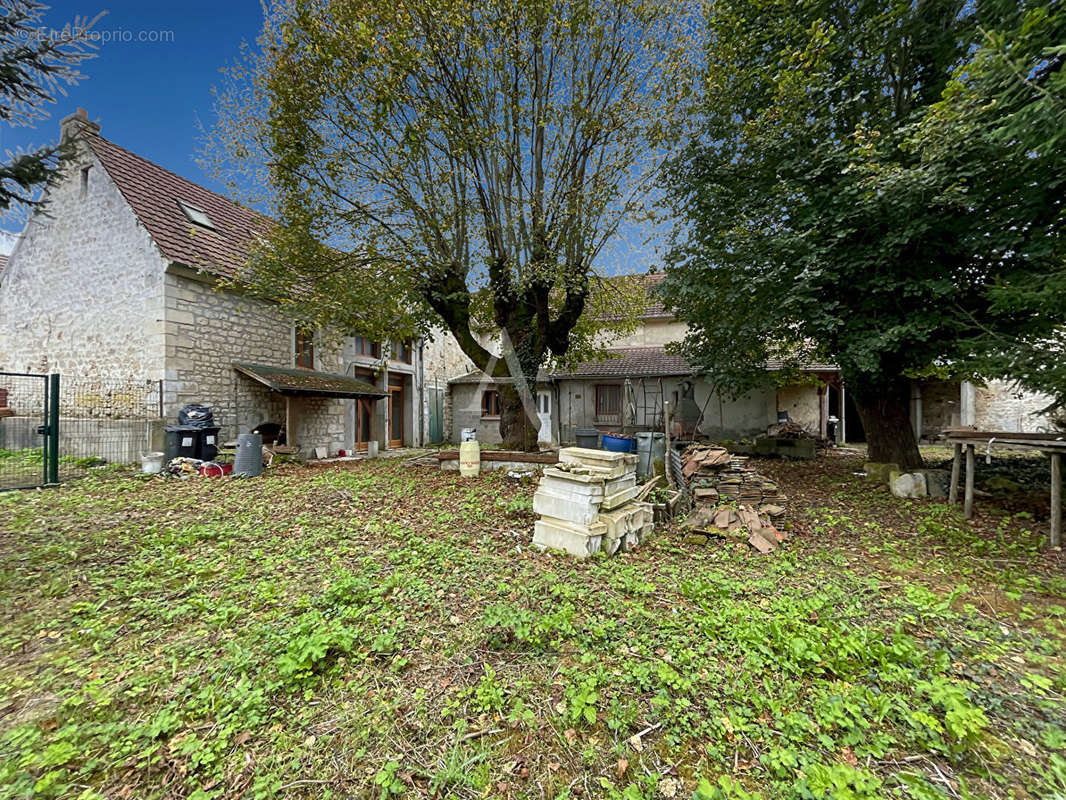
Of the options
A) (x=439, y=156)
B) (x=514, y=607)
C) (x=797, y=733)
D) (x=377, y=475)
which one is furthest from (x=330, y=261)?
Result: (x=797, y=733)

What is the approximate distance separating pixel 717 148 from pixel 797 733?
8.96 meters

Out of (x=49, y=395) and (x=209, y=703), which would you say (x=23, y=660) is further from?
(x=49, y=395)

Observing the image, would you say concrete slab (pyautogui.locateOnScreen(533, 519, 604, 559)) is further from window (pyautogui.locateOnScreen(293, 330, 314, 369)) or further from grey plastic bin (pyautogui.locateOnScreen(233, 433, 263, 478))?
window (pyautogui.locateOnScreen(293, 330, 314, 369))

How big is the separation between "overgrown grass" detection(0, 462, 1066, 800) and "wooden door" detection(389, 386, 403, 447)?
36.0 feet

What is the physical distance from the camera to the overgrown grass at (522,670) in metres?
1.92

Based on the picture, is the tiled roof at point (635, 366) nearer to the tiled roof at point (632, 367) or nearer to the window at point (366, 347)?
the tiled roof at point (632, 367)

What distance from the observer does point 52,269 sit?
33.8 feet

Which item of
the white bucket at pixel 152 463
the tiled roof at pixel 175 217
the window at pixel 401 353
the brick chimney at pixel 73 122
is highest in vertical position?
the brick chimney at pixel 73 122

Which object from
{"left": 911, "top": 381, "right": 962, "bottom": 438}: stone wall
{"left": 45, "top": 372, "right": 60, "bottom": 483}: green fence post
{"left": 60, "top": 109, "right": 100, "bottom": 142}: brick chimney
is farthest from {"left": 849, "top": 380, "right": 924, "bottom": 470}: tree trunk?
{"left": 60, "top": 109, "right": 100, "bottom": 142}: brick chimney

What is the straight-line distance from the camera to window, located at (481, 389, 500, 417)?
1811cm

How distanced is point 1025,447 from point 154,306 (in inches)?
579

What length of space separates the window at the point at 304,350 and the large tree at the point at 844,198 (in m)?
10.2

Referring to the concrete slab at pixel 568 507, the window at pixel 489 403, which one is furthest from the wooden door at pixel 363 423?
the concrete slab at pixel 568 507

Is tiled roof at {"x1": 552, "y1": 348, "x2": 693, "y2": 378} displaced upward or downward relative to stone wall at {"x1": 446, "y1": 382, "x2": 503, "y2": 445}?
upward
